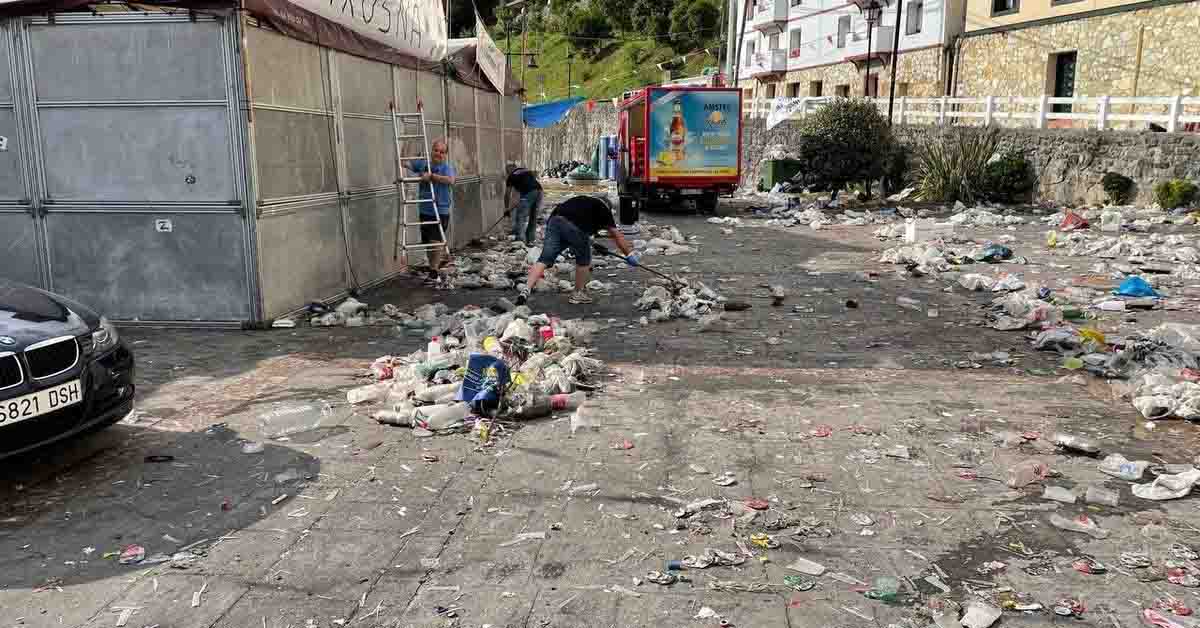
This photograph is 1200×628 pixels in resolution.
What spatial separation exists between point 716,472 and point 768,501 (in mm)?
456

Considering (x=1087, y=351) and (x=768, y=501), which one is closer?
(x=768, y=501)

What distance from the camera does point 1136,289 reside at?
9.72 metres

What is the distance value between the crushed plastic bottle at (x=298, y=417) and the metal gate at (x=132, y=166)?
2.76 meters

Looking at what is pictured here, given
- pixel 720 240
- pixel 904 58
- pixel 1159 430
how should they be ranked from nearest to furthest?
pixel 1159 430
pixel 720 240
pixel 904 58

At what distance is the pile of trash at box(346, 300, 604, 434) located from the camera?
5.66 m

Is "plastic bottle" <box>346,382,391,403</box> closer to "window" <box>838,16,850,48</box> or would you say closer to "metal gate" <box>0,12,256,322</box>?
"metal gate" <box>0,12,256,322</box>

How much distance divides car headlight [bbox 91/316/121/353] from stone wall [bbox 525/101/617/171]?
38.8 m

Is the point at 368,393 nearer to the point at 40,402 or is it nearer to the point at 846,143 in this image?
the point at 40,402

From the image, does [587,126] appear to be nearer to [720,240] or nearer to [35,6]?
[720,240]

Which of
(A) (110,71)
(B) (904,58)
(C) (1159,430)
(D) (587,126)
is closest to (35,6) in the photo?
(A) (110,71)

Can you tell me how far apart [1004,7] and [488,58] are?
21.7 m

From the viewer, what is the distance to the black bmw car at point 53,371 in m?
4.33

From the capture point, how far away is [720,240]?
16234 millimetres

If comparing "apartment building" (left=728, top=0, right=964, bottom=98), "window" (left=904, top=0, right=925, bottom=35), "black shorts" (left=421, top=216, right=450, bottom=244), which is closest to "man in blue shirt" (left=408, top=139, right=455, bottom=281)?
"black shorts" (left=421, top=216, right=450, bottom=244)
